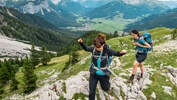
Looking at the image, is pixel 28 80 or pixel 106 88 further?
pixel 28 80

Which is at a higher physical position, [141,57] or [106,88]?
[141,57]

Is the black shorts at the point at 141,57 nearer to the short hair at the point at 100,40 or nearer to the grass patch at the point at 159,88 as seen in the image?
the grass patch at the point at 159,88

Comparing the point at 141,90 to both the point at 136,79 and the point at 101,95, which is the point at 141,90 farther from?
the point at 101,95

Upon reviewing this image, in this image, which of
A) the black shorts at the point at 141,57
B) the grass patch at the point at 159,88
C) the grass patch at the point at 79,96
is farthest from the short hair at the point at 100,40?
the grass patch at the point at 159,88

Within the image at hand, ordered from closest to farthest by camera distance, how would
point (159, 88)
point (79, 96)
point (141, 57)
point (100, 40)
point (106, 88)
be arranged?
point (100, 40), point (106, 88), point (79, 96), point (141, 57), point (159, 88)

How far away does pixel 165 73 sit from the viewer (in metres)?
14.9

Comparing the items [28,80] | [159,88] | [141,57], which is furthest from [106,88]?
[28,80]

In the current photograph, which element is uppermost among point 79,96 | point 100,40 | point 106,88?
point 100,40

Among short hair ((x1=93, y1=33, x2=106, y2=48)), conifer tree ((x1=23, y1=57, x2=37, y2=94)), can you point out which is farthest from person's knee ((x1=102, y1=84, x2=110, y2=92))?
conifer tree ((x1=23, y1=57, x2=37, y2=94))

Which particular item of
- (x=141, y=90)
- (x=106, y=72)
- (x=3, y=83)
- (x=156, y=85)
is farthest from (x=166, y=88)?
(x=3, y=83)

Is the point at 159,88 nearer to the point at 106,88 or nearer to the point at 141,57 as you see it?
the point at 141,57

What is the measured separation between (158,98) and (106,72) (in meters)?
6.35

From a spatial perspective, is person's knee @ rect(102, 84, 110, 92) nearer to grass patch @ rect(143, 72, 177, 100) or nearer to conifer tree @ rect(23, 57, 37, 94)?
grass patch @ rect(143, 72, 177, 100)

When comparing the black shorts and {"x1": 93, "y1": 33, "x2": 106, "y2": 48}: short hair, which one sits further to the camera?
the black shorts
